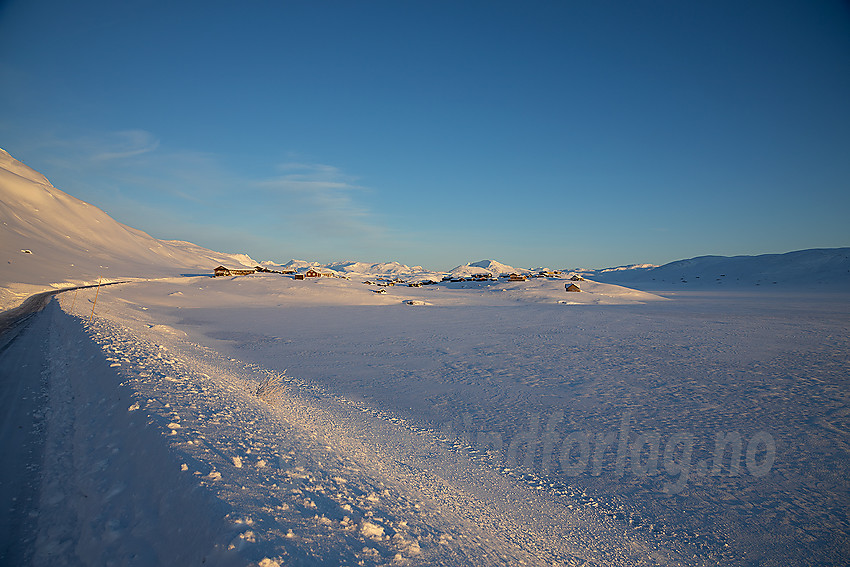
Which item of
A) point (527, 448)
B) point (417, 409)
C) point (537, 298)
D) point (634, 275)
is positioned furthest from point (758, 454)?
point (634, 275)

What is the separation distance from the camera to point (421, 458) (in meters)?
5.19

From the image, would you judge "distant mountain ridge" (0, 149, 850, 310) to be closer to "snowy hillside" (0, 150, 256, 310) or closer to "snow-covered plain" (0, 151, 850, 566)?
"snowy hillside" (0, 150, 256, 310)

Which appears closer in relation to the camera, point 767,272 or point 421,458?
point 421,458

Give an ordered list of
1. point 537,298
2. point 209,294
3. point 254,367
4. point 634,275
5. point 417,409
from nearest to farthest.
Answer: point 417,409
point 254,367
point 209,294
point 537,298
point 634,275

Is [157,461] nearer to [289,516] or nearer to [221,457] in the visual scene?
[221,457]

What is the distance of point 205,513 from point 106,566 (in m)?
0.81

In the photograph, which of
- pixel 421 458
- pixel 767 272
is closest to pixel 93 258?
pixel 421 458

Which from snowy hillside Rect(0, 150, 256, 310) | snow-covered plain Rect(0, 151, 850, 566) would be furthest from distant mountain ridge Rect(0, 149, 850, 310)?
snow-covered plain Rect(0, 151, 850, 566)

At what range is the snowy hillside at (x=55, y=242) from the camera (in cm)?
4144

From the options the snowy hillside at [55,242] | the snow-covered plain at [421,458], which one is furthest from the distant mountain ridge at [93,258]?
the snow-covered plain at [421,458]

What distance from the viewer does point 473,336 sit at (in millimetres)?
15180

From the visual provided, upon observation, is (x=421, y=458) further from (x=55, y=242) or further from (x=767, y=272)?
(x=55, y=242)

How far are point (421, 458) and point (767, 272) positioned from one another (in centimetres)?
9318

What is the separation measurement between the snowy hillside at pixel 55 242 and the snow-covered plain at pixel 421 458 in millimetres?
22138
